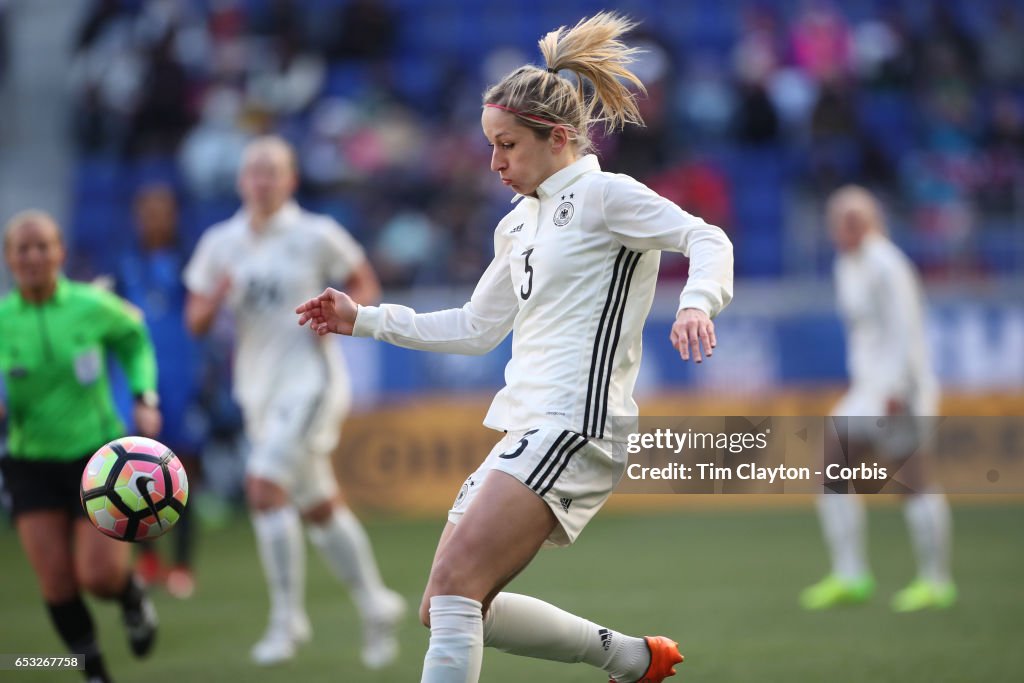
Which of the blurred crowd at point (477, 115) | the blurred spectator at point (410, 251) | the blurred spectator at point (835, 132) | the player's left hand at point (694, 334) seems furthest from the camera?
the blurred spectator at point (835, 132)

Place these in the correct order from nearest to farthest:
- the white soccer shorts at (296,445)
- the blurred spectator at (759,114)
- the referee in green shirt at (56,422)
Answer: the referee in green shirt at (56,422) → the white soccer shorts at (296,445) → the blurred spectator at (759,114)

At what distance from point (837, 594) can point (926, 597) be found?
0.56 meters

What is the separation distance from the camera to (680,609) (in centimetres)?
925

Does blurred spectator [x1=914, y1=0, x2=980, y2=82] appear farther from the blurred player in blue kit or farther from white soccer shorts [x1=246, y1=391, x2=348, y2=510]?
white soccer shorts [x1=246, y1=391, x2=348, y2=510]

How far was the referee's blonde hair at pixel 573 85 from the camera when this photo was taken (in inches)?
195

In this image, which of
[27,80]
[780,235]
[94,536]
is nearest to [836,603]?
[94,536]

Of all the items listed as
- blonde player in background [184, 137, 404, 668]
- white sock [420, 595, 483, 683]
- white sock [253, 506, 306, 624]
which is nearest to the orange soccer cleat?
white sock [420, 595, 483, 683]

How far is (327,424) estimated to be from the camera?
8617mm

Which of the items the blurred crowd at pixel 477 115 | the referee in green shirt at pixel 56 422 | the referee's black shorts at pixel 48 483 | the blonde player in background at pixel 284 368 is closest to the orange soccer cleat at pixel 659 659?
the referee in green shirt at pixel 56 422

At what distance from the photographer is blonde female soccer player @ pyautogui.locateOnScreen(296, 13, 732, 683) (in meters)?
4.69

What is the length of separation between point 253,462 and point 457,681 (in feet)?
13.1

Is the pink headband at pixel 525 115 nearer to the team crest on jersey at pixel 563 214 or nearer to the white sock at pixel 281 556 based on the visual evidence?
the team crest on jersey at pixel 563 214

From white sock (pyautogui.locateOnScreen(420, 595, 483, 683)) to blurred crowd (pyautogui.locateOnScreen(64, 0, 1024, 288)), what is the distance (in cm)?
1181

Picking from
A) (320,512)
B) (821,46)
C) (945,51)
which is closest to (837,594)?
(320,512)
